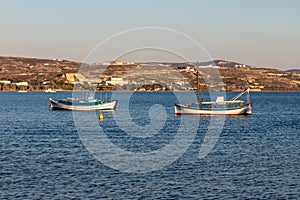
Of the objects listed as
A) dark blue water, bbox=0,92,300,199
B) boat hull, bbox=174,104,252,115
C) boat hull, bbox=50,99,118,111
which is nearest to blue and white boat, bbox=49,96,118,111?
boat hull, bbox=50,99,118,111

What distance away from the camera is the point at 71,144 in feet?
225

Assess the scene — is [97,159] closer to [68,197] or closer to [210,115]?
[68,197]

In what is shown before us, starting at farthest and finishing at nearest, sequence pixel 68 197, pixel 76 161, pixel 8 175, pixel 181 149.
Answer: pixel 181 149, pixel 76 161, pixel 8 175, pixel 68 197

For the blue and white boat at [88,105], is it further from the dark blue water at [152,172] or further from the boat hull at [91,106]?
the dark blue water at [152,172]

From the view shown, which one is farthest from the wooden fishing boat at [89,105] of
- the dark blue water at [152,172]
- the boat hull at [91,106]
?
the dark blue water at [152,172]

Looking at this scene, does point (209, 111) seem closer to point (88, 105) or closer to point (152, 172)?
point (88, 105)

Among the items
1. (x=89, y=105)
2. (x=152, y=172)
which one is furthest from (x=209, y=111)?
(x=152, y=172)

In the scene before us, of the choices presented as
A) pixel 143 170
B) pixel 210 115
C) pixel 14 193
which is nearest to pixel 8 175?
pixel 14 193

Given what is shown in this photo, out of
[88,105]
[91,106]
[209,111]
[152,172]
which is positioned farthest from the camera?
[88,105]

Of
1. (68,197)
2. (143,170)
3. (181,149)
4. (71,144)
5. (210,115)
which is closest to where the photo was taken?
(68,197)

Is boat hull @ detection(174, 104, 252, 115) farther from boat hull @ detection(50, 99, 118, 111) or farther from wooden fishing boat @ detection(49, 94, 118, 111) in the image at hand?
wooden fishing boat @ detection(49, 94, 118, 111)

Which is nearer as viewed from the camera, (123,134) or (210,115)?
(123,134)

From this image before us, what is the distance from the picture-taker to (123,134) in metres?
82.8

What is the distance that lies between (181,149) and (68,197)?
26456mm
